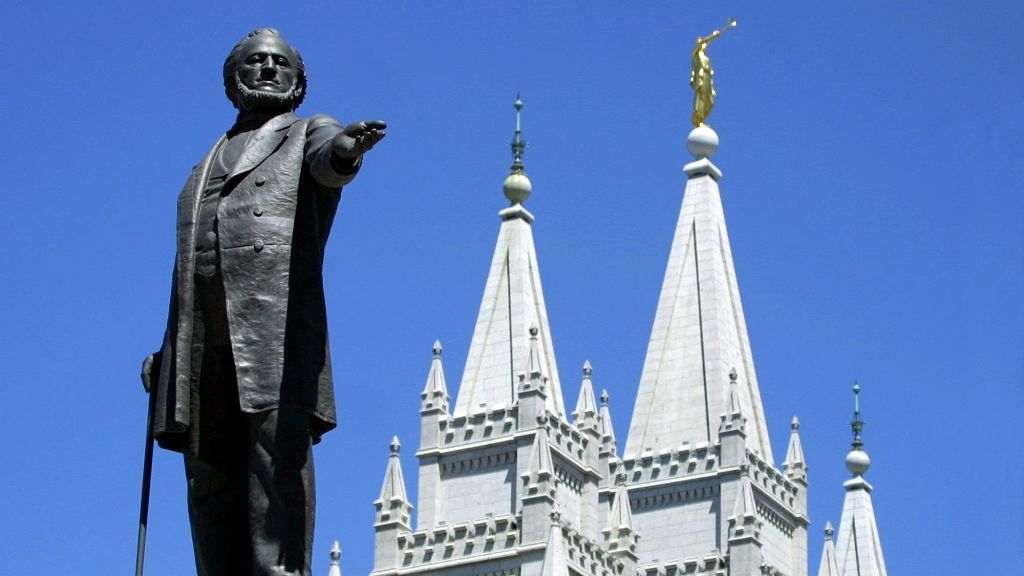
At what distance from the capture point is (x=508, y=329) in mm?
73750

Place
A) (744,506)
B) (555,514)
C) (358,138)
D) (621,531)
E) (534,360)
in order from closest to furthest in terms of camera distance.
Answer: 1. (358,138)
2. (555,514)
3. (621,531)
4. (534,360)
5. (744,506)

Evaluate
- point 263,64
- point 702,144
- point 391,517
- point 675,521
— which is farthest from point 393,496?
point 263,64

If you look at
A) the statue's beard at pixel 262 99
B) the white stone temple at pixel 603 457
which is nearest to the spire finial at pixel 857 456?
the white stone temple at pixel 603 457

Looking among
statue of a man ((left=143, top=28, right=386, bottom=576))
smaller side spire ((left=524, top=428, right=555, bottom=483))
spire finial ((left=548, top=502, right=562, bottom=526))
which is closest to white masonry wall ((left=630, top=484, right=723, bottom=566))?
spire finial ((left=548, top=502, right=562, bottom=526))

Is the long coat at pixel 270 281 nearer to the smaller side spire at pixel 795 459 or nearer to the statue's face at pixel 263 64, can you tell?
the statue's face at pixel 263 64

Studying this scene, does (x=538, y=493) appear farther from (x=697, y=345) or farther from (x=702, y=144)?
(x=702, y=144)

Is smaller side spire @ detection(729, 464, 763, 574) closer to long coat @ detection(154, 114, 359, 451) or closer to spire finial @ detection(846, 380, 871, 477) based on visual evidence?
spire finial @ detection(846, 380, 871, 477)

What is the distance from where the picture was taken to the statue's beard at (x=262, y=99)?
1244 centimetres

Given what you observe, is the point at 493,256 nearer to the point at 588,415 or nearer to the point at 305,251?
the point at 588,415

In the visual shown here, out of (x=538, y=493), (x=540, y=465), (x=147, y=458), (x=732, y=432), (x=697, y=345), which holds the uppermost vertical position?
(x=697, y=345)

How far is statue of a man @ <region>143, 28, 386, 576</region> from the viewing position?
11.7m

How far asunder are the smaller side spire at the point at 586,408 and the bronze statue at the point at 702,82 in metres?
10.0

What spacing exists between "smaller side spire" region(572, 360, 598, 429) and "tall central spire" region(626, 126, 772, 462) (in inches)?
68.2

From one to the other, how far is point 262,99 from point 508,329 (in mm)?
61349
